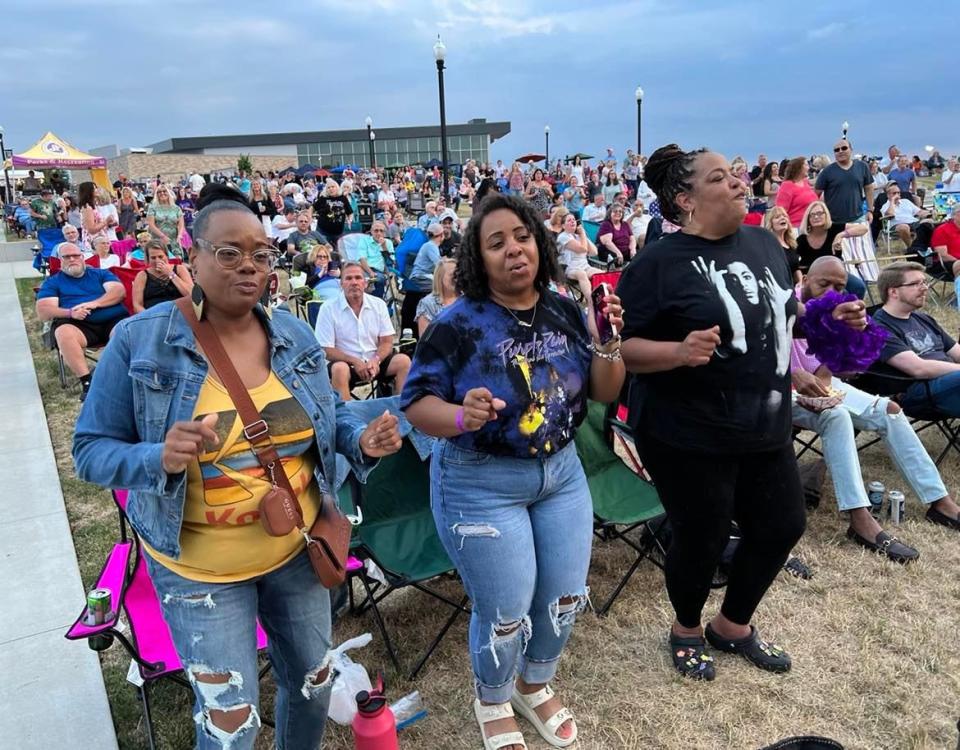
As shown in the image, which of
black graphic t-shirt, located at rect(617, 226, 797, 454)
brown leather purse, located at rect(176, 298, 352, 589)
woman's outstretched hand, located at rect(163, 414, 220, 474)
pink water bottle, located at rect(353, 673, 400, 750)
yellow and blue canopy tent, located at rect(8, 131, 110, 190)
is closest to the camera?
woman's outstretched hand, located at rect(163, 414, 220, 474)

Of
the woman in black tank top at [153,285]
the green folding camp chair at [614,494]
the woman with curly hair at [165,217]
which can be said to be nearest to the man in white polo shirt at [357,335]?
the woman in black tank top at [153,285]

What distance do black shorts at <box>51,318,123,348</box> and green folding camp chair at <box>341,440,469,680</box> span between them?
4.18 meters

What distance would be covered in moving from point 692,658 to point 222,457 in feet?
6.73

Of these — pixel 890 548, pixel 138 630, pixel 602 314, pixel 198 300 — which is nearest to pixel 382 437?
pixel 198 300

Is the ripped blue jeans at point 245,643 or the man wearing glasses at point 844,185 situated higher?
the man wearing glasses at point 844,185

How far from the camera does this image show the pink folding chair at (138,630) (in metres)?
2.26

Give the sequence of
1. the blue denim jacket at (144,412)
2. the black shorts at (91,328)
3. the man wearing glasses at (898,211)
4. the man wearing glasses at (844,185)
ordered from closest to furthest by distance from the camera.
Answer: the blue denim jacket at (144,412) → the black shorts at (91,328) → the man wearing glasses at (844,185) → the man wearing glasses at (898,211)

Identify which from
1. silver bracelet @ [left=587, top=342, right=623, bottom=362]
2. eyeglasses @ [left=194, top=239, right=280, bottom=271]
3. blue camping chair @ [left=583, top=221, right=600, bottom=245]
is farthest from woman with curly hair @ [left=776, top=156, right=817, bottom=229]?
eyeglasses @ [left=194, top=239, right=280, bottom=271]

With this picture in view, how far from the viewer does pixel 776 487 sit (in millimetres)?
2498

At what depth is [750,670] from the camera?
2.84 metres

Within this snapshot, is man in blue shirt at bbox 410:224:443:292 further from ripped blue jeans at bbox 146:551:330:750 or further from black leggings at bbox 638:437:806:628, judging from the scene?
ripped blue jeans at bbox 146:551:330:750

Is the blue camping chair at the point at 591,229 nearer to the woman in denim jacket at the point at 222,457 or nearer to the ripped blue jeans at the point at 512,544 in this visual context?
the ripped blue jeans at the point at 512,544

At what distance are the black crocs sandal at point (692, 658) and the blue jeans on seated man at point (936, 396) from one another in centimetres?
239

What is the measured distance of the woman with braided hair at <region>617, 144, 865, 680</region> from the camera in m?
2.29
